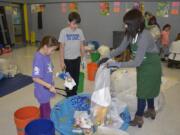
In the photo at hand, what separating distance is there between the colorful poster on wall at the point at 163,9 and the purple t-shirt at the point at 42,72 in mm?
4896

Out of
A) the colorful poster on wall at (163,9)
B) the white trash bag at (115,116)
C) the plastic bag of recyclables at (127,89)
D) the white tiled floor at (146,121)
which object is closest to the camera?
the white trash bag at (115,116)

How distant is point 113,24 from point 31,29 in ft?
11.3

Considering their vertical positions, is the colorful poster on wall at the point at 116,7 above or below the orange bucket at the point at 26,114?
above

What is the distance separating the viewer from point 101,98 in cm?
191

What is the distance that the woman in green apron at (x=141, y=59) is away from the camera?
1871 millimetres

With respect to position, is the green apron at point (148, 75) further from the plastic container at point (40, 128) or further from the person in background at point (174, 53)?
the person in background at point (174, 53)

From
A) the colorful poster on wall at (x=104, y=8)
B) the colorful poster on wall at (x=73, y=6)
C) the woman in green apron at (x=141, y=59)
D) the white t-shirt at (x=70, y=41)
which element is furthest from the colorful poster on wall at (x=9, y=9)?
the woman in green apron at (x=141, y=59)

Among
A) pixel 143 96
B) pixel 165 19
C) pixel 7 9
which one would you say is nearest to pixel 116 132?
pixel 143 96

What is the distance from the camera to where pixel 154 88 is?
86.7 inches

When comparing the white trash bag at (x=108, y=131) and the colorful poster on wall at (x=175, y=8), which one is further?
the colorful poster on wall at (x=175, y=8)

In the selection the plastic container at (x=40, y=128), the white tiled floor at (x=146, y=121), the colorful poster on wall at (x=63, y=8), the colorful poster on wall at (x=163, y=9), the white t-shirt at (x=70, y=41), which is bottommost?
the white tiled floor at (x=146, y=121)

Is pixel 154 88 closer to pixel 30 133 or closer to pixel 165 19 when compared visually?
pixel 30 133

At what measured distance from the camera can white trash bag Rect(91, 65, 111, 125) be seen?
1.91 metres

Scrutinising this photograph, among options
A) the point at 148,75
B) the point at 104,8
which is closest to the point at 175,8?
the point at 104,8
